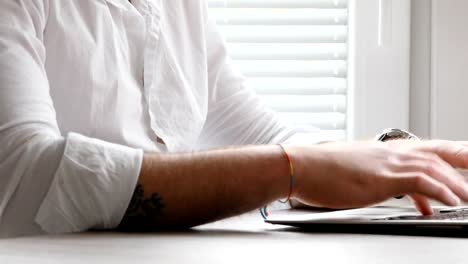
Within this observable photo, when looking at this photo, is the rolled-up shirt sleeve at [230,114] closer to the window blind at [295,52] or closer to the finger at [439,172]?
the window blind at [295,52]

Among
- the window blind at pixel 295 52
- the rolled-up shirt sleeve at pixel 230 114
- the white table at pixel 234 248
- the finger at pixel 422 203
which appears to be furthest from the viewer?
the window blind at pixel 295 52

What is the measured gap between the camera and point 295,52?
2211mm

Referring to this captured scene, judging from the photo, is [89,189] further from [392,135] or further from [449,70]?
[449,70]

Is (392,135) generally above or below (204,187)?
below

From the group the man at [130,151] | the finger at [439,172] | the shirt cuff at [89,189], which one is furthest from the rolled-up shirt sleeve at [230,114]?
the shirt cuff at [89,189]

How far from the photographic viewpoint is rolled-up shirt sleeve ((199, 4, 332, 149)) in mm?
1812

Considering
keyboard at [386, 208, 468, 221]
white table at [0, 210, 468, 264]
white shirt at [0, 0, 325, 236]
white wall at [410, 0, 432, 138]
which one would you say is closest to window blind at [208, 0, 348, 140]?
white wall at [410, 0, 432, 138]

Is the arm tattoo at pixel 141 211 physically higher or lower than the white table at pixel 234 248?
lower

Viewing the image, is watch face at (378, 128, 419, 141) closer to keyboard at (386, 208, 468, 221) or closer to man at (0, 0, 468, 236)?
man at (0, 0, 468, 236)

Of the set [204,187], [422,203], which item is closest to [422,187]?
[422,203]

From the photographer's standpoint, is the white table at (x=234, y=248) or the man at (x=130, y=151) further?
the man at (x=130, y=151)

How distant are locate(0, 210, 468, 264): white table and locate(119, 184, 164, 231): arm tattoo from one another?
0.07 m

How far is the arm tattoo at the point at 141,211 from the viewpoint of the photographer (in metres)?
0.98

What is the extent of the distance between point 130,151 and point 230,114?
0.81 metres
